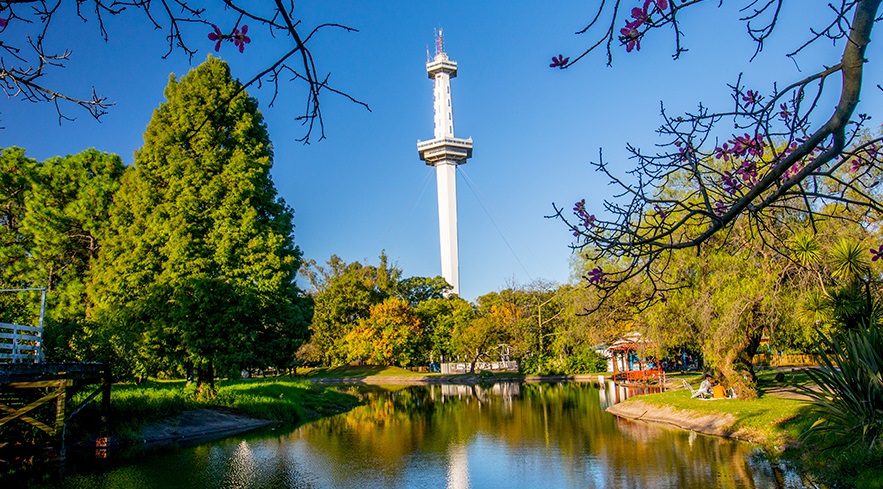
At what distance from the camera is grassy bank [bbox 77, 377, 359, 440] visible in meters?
21.1

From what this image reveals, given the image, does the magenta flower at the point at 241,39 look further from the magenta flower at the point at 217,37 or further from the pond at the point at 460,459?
the pond at the point at 460,459

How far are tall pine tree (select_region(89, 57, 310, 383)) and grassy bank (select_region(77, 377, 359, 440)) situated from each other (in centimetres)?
138

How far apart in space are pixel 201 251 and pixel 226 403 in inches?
257

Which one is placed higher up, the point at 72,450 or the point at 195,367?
the point at 195,367

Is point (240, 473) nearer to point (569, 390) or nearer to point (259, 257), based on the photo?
point (259, 257)

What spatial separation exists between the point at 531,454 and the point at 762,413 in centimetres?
654

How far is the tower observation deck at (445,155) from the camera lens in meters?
95.7

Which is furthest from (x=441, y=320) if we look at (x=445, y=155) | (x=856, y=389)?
(x=856, y=389)

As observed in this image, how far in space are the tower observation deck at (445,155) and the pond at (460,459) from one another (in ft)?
231

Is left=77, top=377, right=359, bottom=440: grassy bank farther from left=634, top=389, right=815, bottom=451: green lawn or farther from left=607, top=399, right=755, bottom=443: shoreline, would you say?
left=634, top=389, right=815, bottom=451: green lawn

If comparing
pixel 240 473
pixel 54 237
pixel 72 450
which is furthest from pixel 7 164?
pixel 240 473

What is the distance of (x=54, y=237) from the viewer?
3356cm

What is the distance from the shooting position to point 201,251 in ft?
91.4

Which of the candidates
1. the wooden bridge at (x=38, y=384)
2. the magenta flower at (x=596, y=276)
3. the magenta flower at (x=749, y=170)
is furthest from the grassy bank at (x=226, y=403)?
the magenta flower at (x=749, y=170)
